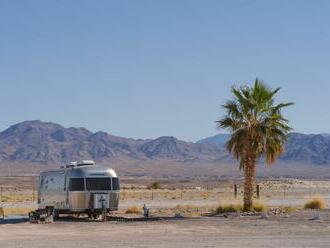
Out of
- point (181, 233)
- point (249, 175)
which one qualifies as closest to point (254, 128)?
point (249, 175)

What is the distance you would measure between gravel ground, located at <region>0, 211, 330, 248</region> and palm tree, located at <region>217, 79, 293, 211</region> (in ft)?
14.0

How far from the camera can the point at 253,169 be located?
37.5 m

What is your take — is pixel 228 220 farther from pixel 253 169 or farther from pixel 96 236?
pixel 96 236

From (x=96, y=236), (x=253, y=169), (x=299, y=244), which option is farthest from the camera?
(x=253, y=169)

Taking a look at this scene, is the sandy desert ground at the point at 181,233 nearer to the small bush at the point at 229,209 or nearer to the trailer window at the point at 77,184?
the trailer window at the point at 77,184

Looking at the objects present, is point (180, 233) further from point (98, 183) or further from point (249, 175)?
point (249, 175)

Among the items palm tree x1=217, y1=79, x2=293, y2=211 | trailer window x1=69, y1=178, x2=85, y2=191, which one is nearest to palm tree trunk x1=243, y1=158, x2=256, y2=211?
palm tree x1=217, y1=79, x2=293, y2=211

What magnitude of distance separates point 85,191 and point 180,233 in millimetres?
8962

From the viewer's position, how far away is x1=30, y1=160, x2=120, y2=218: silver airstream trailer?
113 feet

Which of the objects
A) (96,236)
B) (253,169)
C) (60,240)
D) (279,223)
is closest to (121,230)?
(96,236)

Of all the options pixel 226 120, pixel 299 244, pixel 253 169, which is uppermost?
pixel 226 120

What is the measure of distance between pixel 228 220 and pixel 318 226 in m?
4.98

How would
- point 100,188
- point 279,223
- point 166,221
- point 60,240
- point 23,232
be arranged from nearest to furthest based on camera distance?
point 60,240
point 23,232
point 279,223
point 166,221
point 100,188

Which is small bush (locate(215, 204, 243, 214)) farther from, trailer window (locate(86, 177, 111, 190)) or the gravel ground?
trailer window (locate(86, 177, 111, 190))
